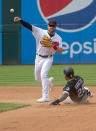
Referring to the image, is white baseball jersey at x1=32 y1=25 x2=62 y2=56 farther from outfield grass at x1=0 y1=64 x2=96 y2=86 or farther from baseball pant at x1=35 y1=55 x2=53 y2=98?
outfield grass at x1=0 y1=64 x2=96 y2=86

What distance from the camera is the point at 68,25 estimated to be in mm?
29500

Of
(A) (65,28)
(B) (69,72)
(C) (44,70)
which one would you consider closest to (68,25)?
(A) (65,28)

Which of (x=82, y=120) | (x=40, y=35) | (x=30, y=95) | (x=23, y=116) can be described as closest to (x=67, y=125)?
(x=82, y=120)

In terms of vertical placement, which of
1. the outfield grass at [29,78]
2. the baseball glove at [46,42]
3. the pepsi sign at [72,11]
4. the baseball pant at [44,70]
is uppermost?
the pepsi sign at [72,11]

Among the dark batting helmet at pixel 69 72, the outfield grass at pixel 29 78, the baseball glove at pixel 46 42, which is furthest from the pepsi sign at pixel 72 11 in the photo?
the dark batting helmet at pixel 69 72

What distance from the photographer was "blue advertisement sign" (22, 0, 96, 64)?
29.1 metres

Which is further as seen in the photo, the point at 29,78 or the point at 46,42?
the point at 29,78

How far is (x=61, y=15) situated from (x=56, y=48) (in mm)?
19805

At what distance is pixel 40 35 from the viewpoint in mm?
10320

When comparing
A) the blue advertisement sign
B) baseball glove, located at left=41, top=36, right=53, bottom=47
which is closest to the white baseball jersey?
baseball glove, located at left=41, top=36, right=53, bottom=47

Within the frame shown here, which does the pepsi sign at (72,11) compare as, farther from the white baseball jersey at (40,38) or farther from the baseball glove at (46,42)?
the baseball glove at (46,42)

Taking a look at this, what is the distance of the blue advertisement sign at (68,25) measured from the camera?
29.1 metres

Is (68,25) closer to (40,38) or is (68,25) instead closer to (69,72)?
(40,38)

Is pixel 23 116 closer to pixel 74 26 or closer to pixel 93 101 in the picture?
pixel 93 101
